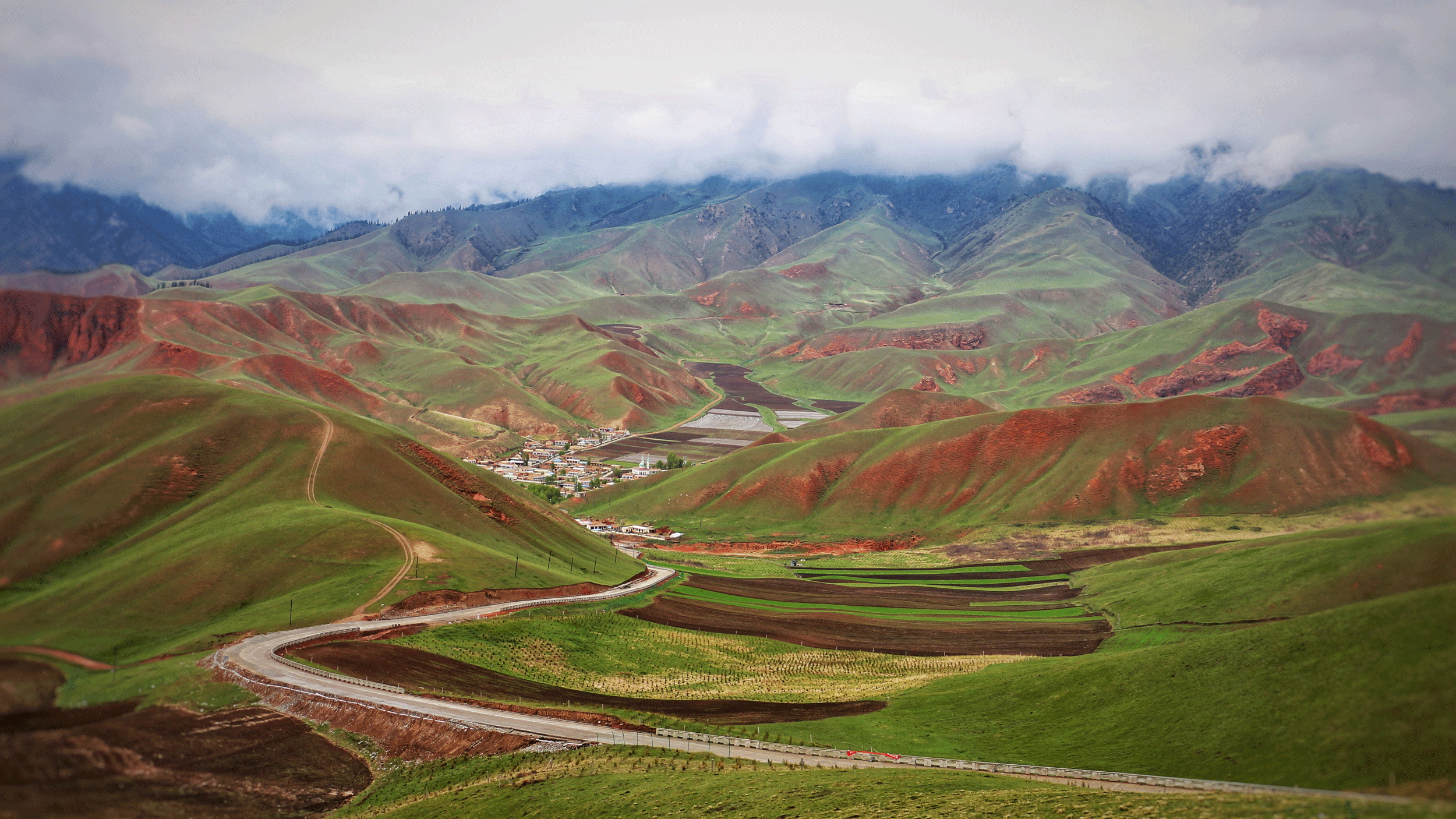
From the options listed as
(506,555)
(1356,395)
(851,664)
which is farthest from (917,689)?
(506,555)

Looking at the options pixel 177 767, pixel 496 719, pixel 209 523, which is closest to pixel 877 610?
pixel 496 719

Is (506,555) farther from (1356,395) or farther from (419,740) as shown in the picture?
(1356,395)

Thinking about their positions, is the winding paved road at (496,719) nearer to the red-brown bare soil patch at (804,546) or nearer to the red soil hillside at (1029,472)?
the red soil hillside at (1029,472)

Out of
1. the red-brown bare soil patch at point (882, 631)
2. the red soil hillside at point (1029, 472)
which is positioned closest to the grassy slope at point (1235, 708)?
the red-brown bare soil patch at point (882, 631)

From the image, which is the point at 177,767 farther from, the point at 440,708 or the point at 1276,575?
the point at 1276,575

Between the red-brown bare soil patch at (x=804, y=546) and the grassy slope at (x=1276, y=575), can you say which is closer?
the grassy slope at (x=1276, y=575)

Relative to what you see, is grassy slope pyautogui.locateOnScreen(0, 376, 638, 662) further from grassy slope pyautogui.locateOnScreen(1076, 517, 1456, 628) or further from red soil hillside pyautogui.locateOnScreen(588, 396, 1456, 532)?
grassy slope pyautogui.locateOnScreen(1076, 517, 1456, 628)

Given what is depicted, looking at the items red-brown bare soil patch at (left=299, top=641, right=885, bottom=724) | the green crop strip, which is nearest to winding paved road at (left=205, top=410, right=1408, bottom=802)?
red-brown bare soil patch at (left=299, top=641, right=885, bottom=724)
